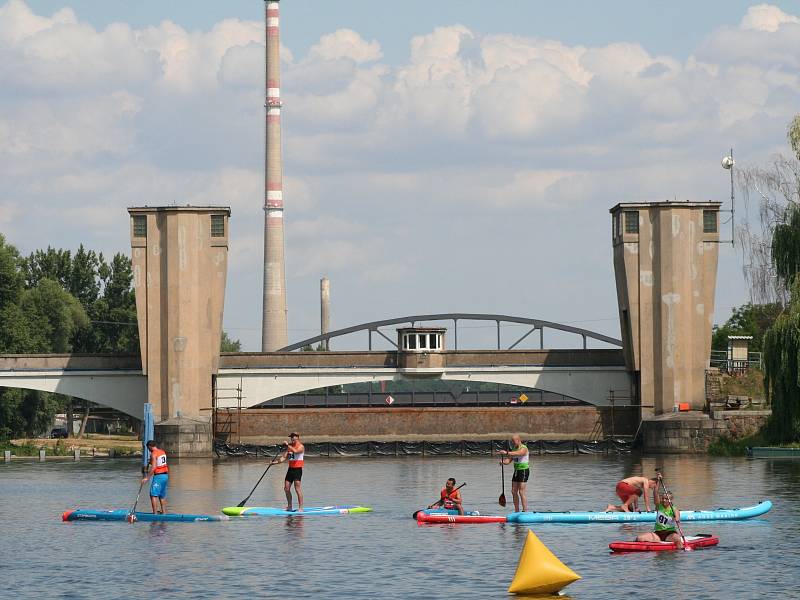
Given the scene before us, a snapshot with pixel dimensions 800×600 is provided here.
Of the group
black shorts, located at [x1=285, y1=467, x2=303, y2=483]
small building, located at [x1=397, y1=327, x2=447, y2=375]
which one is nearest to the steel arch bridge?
small building, located at [x1=397, y1=327, x2=447, y2=375]

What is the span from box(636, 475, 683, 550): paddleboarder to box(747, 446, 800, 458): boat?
36.1 meters

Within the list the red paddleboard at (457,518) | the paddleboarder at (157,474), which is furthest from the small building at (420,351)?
the paddleboarder at (157,474)

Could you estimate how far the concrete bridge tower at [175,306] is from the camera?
82.2 m

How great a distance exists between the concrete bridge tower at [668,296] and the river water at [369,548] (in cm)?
2393

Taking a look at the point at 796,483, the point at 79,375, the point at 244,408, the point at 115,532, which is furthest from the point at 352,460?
the point at 115,532

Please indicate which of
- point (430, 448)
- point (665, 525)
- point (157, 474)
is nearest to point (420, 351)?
point (430, 448)

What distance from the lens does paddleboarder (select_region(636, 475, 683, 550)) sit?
34.0m

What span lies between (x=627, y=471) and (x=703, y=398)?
66.9 ft

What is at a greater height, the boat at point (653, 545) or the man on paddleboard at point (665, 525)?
the man on paddleboard at point (665, 525)

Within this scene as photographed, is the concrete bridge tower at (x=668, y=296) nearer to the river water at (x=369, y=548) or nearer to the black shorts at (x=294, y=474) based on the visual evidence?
the river water at (x=369, y=548)

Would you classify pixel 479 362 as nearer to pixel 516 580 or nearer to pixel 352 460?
pixel 352 460

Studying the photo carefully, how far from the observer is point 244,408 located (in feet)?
283

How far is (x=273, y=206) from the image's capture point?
11788 cm

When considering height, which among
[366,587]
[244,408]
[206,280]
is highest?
[206,280]
